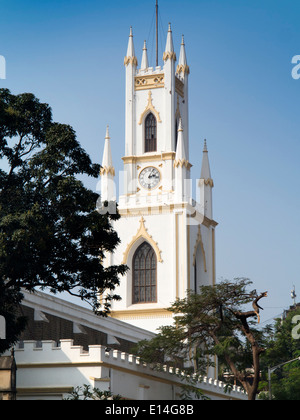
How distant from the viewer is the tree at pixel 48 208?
3303 cm

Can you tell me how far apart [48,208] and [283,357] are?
45974 millimetres

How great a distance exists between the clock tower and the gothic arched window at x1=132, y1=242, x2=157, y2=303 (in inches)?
1.7

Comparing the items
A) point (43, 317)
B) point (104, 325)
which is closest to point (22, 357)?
point (43, 317)

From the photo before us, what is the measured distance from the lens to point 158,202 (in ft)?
224

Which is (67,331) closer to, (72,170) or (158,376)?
(158,376)

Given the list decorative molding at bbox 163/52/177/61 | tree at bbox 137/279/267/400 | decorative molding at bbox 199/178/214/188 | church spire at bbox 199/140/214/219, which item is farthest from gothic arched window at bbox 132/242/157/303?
tree at bbox 137/279/267/400

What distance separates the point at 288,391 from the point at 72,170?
33.9 m

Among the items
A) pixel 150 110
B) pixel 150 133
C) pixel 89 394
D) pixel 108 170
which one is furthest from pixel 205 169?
pixel 89 394

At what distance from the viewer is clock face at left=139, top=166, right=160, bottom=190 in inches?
2756

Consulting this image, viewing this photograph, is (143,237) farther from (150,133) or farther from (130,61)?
(130,61)

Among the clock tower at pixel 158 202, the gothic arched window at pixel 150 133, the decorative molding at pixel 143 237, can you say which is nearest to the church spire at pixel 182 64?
the clock tower at pixel 158 202

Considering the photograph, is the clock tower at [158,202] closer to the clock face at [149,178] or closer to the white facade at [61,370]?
the clock face at [149,178]

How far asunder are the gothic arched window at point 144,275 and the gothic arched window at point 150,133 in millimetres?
7539
